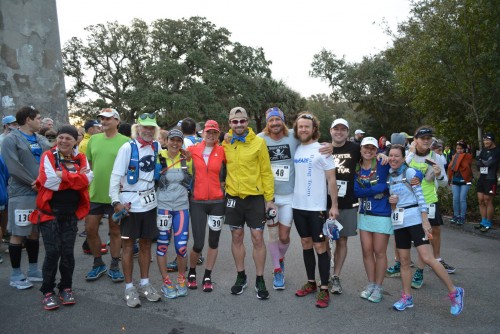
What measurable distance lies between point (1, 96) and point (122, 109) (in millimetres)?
26204

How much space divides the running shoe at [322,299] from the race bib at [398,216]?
1083mm

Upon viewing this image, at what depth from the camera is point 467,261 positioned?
5.84 metres

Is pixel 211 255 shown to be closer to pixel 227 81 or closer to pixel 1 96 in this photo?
pixel 1 96

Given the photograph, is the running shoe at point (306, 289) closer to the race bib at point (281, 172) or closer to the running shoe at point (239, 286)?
the running shoe at point (239, 286)

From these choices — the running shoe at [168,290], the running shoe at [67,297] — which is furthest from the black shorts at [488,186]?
the running shoe at [67,297]

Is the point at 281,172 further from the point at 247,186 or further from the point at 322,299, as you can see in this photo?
the point at 322,299

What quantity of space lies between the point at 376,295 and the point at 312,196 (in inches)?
52.9

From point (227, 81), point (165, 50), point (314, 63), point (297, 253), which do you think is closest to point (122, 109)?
point (165, 50)

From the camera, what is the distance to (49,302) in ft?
12.9

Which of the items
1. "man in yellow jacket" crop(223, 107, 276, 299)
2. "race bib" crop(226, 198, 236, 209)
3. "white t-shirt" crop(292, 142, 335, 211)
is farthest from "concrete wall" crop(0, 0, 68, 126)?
"white t-shirt" crop(292, 142, 335, 211)

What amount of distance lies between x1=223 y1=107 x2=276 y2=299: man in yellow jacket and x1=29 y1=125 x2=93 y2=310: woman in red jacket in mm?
1605

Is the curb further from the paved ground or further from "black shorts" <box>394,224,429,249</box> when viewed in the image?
"black shorts" <box>394,224,429,249</box>

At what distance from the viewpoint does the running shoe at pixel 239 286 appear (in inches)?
176

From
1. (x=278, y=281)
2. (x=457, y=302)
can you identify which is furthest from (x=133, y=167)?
(x=457, y=302)
